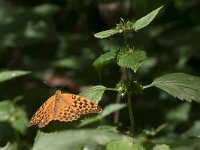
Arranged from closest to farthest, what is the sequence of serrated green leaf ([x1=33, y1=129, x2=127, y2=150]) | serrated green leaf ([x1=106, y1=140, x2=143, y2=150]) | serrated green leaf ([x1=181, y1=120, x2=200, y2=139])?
serrated green leaf ([x1=33, y1=129, x2=127, y2=150]) → serrated green leaf ([x1=106, y1=140, x2=143, y2=150]) → serrated green leaf ([x1=181, y1=120, x2=200, y2=139])

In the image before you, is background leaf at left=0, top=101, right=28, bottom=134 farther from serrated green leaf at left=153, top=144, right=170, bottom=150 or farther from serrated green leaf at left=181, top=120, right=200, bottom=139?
serrated green leaf at left=181, top=120, right=200, bottom=139

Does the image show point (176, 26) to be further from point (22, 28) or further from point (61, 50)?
point (22, 28)

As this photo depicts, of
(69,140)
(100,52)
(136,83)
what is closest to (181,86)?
(136,83)

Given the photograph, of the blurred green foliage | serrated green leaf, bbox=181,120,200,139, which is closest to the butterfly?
the blurred green foliage

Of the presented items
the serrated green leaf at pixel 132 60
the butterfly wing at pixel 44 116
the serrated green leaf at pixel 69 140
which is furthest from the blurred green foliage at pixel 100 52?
the serrated green leaf at pixel 69 140

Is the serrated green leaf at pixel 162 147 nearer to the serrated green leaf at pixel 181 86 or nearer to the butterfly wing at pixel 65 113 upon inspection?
the serrated green leaf at pixel 181 86

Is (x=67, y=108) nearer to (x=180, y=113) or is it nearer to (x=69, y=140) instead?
(x=69, y=140)

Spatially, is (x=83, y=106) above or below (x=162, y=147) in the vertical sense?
above
